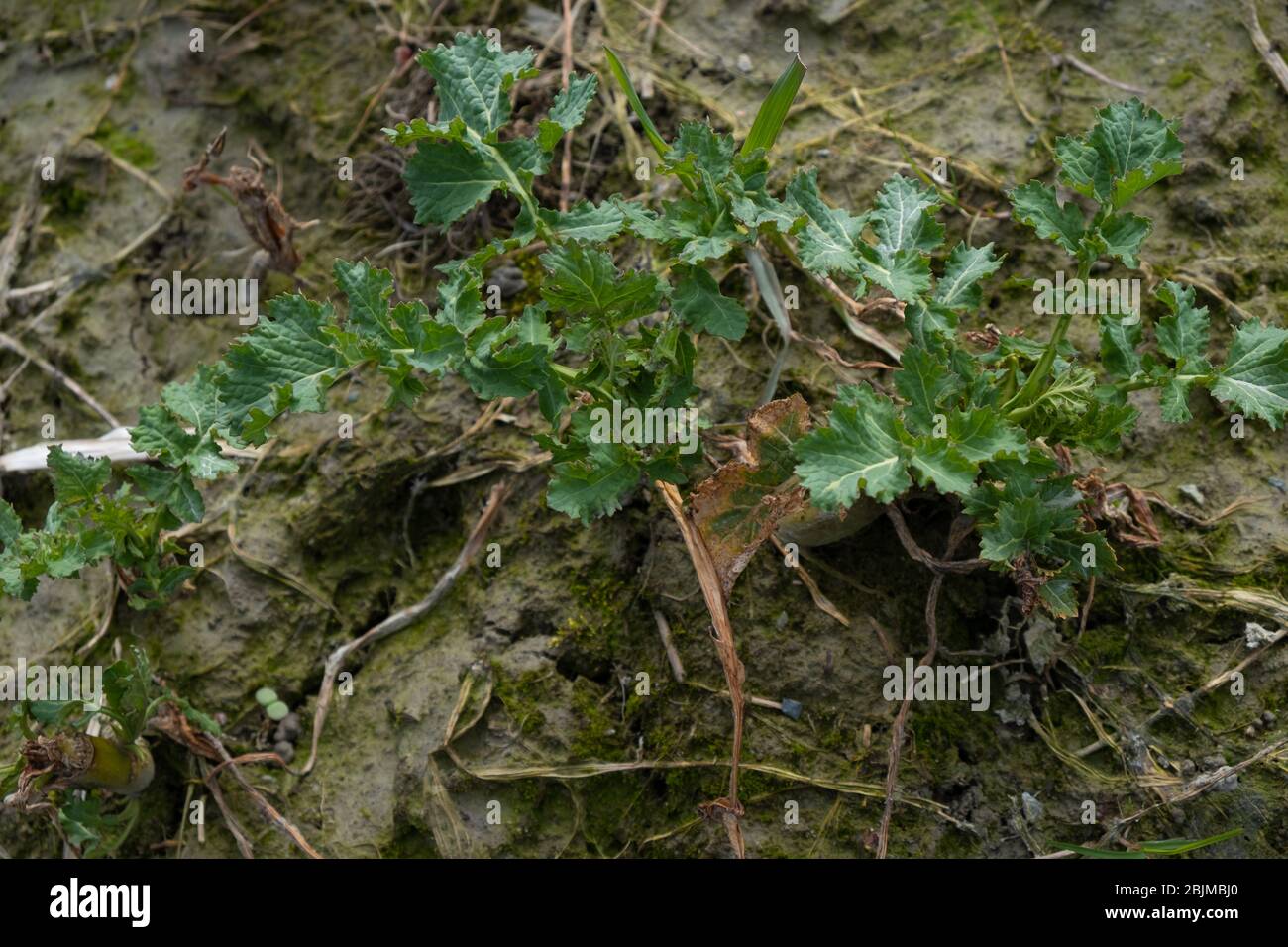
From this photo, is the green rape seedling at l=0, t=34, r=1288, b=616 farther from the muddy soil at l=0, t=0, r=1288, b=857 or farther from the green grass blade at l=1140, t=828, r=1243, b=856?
the green grass blade at l=1140, t=828, r=1243, b=856

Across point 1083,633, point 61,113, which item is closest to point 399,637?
point 1083,633

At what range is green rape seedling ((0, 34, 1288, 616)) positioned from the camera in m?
2.52

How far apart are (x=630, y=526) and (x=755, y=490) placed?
0.50 metres

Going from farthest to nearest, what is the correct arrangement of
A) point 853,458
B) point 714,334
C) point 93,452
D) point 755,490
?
point 93,452
point 755,490
point 714,334
point 853,458

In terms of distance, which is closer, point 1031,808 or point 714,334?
point 714,334

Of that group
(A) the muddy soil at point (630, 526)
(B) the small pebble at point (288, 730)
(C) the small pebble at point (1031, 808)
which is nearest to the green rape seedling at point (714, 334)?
(A) the muddy soil at point (630, 526)

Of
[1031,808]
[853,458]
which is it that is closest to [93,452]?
[853,458]

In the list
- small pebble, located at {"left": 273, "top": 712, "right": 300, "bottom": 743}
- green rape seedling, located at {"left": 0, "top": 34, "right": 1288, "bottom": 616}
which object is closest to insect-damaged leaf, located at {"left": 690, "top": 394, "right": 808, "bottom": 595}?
green rape seedling, located at {"left": 0, "top": 34, "right": 1288, "bottom": 616}

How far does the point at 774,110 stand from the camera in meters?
2.83

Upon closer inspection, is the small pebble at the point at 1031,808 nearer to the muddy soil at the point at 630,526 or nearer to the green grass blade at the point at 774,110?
the muddy soil at the point at 630,526

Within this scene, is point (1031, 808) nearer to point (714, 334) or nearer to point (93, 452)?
point (714, 334)

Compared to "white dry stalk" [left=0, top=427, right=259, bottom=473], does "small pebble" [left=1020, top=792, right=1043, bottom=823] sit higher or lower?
lower

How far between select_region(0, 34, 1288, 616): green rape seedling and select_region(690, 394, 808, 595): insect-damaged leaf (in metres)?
0.01

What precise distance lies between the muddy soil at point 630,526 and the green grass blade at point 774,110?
20.3 inches
